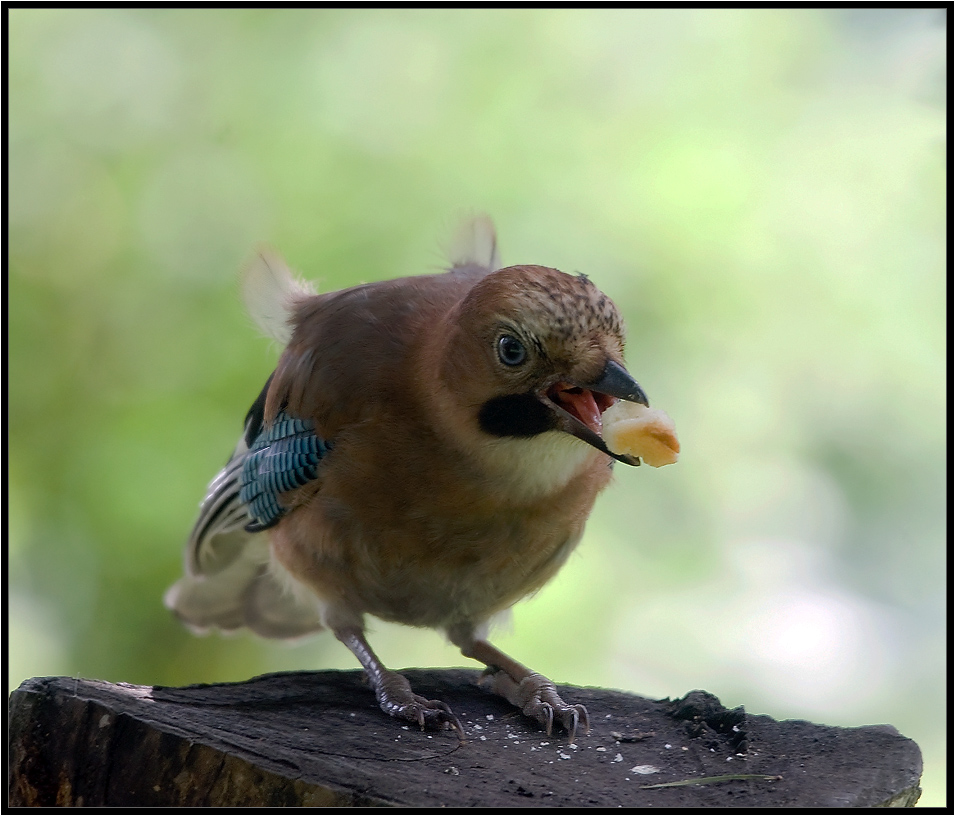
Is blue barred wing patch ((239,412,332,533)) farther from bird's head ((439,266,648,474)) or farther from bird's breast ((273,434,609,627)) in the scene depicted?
bird's head ((439,266,648,474))

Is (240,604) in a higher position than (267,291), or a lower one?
lower

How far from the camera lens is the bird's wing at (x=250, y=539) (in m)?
3.34

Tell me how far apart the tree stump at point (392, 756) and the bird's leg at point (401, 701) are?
0.04 metres

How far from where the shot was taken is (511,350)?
269 centimetres

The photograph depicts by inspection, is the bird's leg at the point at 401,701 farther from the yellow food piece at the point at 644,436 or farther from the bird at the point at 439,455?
the yellow food piece at the point at 644,436

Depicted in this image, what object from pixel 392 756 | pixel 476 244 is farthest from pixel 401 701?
pixel 476 244

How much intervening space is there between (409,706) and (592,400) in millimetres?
1010

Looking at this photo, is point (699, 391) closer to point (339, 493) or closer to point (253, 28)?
point (339, 493)

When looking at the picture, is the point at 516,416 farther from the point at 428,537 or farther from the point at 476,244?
the point at 476,244

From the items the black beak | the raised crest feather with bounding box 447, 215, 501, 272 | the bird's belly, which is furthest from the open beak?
the raised crest feather with bounding box 447, 215, 501, 272

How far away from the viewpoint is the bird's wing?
3.34 metres

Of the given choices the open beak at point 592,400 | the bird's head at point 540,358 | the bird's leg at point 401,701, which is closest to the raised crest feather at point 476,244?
the bird's head at point 540,358

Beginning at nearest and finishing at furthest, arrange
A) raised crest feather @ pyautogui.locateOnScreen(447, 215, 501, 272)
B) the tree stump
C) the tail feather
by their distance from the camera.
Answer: the tree stump → raised crest feather @ pyautogui.locateOnScreen(447, 215, 501, 272) → the tail feather

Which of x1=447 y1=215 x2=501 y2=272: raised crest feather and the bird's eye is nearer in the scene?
the bird's eye
